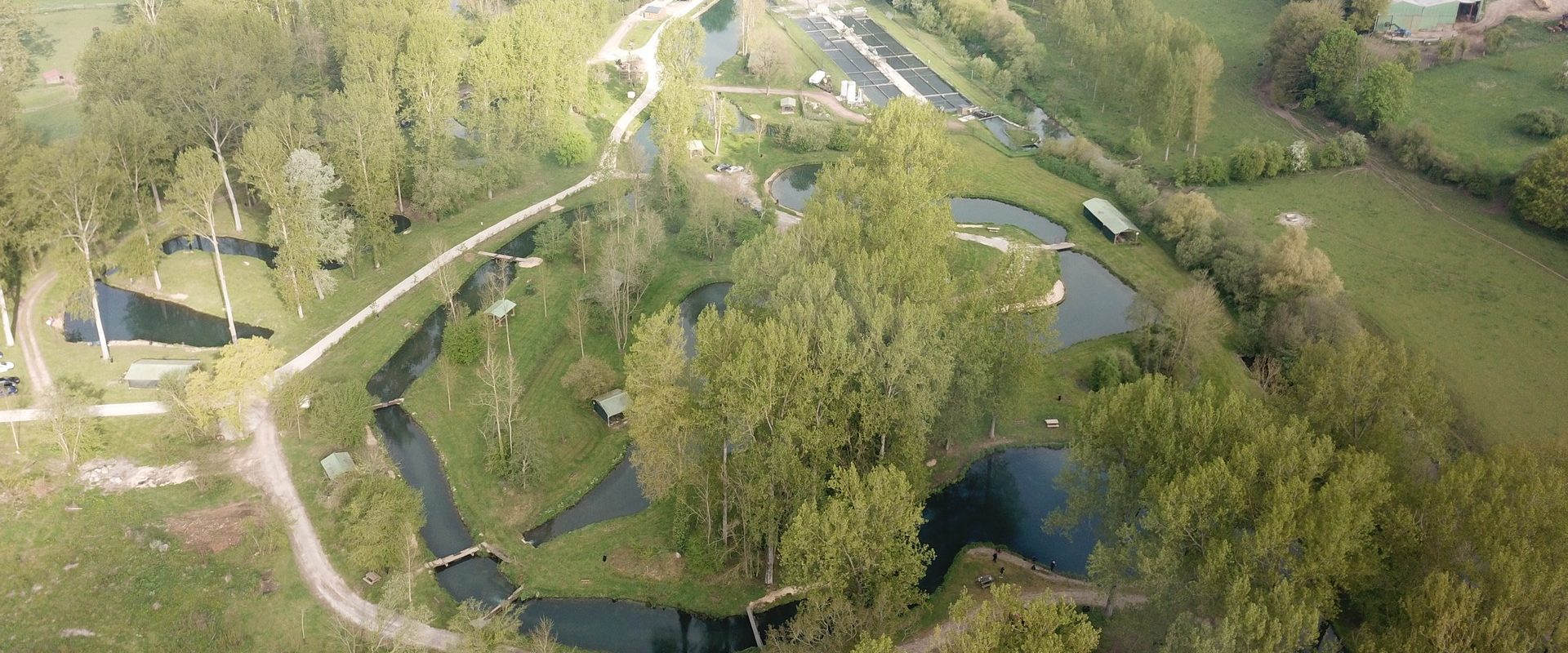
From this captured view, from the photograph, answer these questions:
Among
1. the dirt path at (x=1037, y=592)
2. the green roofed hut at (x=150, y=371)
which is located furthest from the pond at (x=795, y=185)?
the green roofed hut at (x=150, y=371)

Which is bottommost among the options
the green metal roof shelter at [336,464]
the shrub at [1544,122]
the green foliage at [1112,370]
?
the green metal roof shelter at [336,464]

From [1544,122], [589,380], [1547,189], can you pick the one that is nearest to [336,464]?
[589,380]

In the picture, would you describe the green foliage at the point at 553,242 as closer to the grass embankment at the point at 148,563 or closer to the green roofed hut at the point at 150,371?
the green roofed hut at the point at 150,371

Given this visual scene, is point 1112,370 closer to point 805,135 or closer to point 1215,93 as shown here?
point 805,135

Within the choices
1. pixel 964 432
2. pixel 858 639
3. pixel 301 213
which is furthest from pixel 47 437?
pixel 964 432

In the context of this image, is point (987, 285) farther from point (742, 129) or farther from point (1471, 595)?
point (742, 129)

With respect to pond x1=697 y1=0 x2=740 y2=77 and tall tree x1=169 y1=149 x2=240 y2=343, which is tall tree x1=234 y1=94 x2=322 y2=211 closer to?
tall tree x1=169 y1=149 x2=240 y2=343
